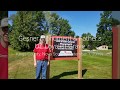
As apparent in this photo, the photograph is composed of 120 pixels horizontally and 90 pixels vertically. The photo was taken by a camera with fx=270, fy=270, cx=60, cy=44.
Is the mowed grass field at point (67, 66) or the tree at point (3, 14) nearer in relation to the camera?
the tree at point (3, 14)

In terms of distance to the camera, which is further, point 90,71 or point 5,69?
point 90,71

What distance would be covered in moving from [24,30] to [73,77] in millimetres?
1686

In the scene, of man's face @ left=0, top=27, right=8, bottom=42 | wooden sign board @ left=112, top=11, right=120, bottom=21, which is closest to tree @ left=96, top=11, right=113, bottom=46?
wooden sign board @ left=112, top=11, right=120, bottom=21

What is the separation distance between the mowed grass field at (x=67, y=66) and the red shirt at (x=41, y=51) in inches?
6.9

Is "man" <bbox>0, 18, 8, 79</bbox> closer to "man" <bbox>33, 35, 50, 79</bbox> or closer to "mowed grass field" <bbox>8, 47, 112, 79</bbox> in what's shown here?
"mowed grass field" <bbox>8, 47, 112, 79</bbox>

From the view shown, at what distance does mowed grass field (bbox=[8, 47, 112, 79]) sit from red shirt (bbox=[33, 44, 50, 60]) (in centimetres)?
18

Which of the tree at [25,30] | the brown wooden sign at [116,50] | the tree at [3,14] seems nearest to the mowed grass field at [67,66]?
the brown wooden sign at [116,50]

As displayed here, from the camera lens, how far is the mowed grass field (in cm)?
655

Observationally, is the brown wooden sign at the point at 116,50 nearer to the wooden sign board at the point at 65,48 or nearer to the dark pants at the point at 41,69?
the wooden sign board at the point at 65,48

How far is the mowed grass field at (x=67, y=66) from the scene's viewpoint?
6547mm

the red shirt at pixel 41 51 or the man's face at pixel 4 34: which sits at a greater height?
the man's face at pixel 4 34
